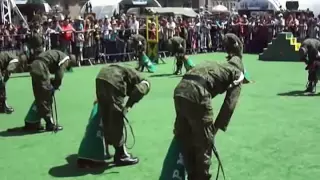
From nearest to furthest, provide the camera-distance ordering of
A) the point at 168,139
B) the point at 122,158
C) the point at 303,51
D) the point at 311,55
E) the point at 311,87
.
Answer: the point at 122,158
the point at 168,139
the point at 303,51
the point at 311,55
the point at 311,87

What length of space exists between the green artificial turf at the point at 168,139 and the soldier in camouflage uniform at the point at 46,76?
1.72 feet

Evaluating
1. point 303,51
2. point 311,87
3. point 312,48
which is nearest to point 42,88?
point 303,51

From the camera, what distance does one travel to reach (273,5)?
135 feet

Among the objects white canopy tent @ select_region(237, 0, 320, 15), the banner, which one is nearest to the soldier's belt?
white canopy tent @ select_region(237, 0, 320, 15)

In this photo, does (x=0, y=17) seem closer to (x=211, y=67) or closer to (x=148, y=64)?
(x=148, y=64)

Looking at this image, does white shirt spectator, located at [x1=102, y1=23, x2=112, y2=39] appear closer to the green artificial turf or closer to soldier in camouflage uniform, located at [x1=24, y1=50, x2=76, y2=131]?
the green artificial turf

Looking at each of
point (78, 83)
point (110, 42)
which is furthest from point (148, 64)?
point (110, 42)

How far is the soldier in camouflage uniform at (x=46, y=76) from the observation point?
9656 millimetres

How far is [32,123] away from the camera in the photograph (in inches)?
397

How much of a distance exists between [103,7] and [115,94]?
117 feet

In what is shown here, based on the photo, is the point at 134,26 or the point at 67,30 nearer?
the point at 67,30

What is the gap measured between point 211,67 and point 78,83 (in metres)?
11.5

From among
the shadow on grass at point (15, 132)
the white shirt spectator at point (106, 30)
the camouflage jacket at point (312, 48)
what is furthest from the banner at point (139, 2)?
the shadow on grass at point (15, 132)

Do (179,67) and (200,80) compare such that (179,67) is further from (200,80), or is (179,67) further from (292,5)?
(292,5)
